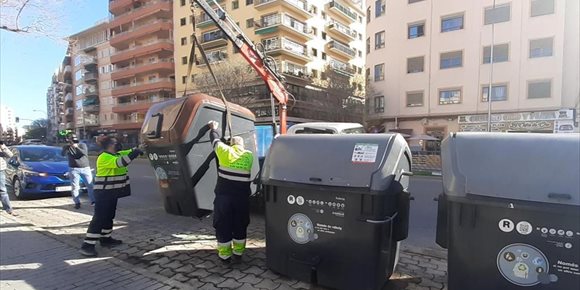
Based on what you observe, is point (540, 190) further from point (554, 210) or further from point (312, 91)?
point (312, 91)

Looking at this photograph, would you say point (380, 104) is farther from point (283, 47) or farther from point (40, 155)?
point (40, 155)

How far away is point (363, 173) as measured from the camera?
298cm

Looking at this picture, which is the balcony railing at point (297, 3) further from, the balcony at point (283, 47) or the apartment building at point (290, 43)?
the balcony at point (283, 47)

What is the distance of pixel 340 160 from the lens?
3.13m

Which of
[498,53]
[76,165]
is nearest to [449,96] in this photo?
[498,53]

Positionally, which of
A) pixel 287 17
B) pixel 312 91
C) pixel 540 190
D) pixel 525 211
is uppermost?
pixel 287 17

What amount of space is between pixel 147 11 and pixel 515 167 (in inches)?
2054

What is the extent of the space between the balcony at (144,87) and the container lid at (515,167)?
46.2m

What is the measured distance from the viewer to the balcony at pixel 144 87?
44.4 metres

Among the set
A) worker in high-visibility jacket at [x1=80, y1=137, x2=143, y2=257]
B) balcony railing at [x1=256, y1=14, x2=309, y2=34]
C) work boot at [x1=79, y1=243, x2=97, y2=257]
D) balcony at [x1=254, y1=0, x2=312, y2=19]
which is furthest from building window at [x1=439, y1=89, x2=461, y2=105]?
work boot at [x1=79, y1=243, x2=97, y2=257]

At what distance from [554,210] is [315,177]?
1.85 metres

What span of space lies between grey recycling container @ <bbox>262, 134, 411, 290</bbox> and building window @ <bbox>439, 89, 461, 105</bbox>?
26599 millimetres

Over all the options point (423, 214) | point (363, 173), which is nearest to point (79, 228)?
point (363, 173)

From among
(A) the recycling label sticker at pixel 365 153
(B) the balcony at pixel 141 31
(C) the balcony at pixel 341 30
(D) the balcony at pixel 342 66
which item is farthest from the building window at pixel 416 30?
(B) the balcony at pixel 141 31
